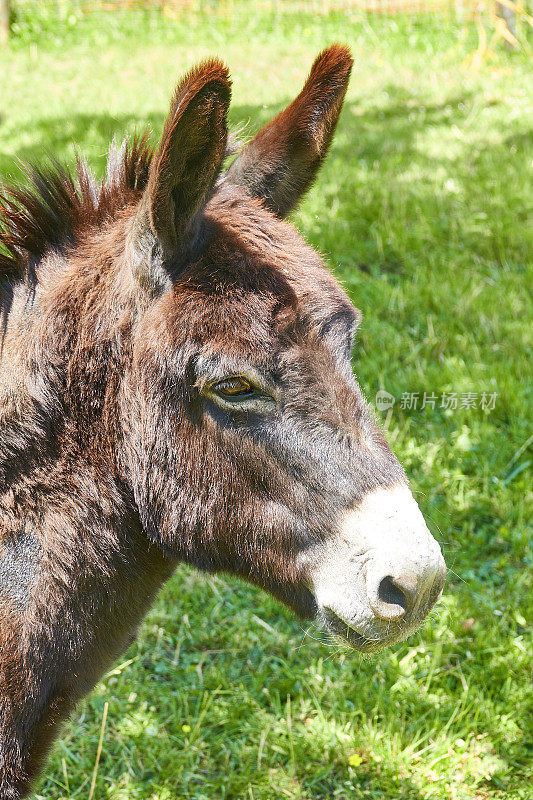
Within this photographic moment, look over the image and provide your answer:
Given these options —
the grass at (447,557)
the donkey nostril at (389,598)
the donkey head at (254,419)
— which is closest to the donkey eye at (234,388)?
the donkey head at (254,419)

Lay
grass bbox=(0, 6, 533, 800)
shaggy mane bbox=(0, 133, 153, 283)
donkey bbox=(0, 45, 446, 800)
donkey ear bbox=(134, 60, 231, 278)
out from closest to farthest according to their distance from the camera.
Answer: donkey ear bbox=(134, 60, 231, 278), donkey bbox=(0, 45, 446, 800), shaggy mane bbox=(0, 133, 153, 283), grass bbox=(0, 6, 533, 800)

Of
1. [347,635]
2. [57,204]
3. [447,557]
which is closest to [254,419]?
[347,635]

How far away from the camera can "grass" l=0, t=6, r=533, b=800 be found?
294 centimetres

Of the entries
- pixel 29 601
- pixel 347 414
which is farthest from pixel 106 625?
pixel 347 414

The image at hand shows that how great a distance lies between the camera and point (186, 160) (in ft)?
6.05

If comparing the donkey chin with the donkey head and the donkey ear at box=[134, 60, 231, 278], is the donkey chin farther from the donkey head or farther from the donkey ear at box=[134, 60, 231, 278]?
the donkey ear at box=[134, 60, 231, 278]

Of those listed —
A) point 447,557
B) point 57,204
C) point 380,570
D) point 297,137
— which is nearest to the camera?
point 380,570

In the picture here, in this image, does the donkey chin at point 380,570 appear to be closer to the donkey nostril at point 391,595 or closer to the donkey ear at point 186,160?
the donkey nostril at point 391,595

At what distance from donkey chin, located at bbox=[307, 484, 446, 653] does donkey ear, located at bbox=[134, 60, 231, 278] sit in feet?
2.80

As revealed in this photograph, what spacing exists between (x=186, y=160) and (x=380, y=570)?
1118mm

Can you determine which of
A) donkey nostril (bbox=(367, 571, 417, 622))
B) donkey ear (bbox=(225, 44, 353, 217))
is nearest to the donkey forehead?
donkey ear (bbox=(225, 44, 353, 217))

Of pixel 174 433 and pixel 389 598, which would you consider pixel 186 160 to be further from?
pixel 389 598

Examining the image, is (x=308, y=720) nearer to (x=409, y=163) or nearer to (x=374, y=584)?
(x=374, y=584)

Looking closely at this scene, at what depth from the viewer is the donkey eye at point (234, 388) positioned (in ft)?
6.17
